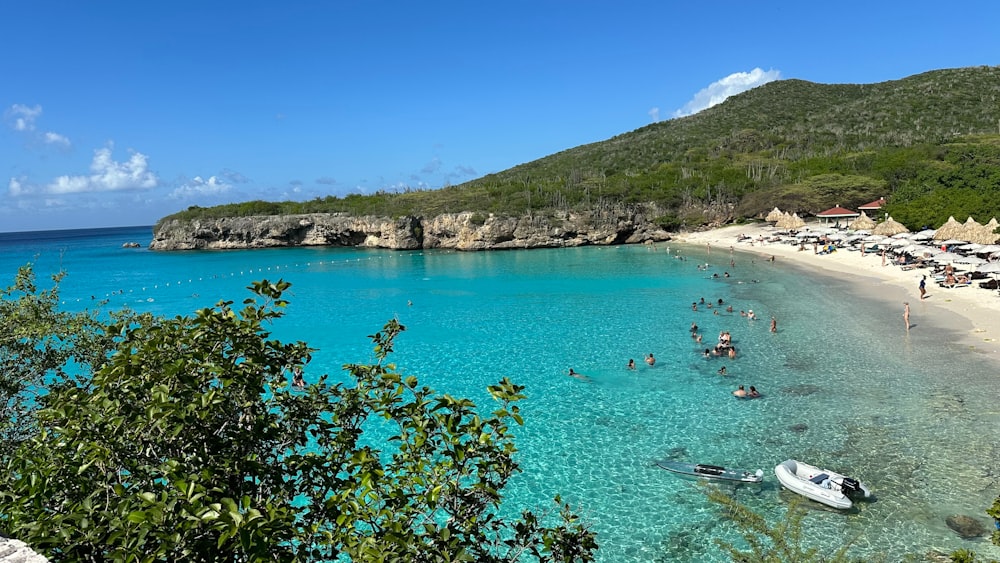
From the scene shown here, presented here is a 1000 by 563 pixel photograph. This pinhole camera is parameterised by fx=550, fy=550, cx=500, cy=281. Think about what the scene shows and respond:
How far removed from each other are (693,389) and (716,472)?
22.3 ft

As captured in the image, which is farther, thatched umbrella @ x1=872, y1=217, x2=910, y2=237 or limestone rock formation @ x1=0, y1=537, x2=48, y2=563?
thatched umbrella @ x1=872, y1=217, x2=910, y2=237

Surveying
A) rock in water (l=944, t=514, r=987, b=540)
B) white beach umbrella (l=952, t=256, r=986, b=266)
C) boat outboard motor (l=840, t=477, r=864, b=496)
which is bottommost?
rock in water (l=944, t=514, r=987, b=540)

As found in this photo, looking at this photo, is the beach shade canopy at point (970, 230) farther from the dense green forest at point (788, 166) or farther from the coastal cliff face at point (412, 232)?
the coastal cliff face at point (412, 232)

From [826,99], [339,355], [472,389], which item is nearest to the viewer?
[472,389]

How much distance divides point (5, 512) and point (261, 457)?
170 centimetres

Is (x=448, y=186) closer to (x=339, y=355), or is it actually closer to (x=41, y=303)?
(x=339, y=355)

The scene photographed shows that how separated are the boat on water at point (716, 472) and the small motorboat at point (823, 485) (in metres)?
0.57

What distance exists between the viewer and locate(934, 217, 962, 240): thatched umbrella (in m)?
40.9

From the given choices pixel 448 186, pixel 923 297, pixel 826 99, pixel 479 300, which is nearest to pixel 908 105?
pixel 826 99

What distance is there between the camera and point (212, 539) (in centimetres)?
366

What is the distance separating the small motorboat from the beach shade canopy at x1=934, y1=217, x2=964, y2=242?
3880 centimetres

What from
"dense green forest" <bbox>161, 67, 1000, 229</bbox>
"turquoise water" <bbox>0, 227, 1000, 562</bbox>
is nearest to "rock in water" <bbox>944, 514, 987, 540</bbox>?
"turquoise water" <bbox>0, 227, 1000, 562</bbox>

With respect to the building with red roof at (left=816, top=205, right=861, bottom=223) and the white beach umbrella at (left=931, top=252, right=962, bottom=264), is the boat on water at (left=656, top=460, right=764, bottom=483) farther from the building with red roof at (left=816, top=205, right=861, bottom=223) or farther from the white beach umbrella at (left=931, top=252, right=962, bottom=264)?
the building with red roof at (left=816, top=205, right=861, bottom=223)

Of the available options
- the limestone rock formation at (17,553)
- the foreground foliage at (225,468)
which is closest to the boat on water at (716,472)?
the foreground foliage at (225,468)
